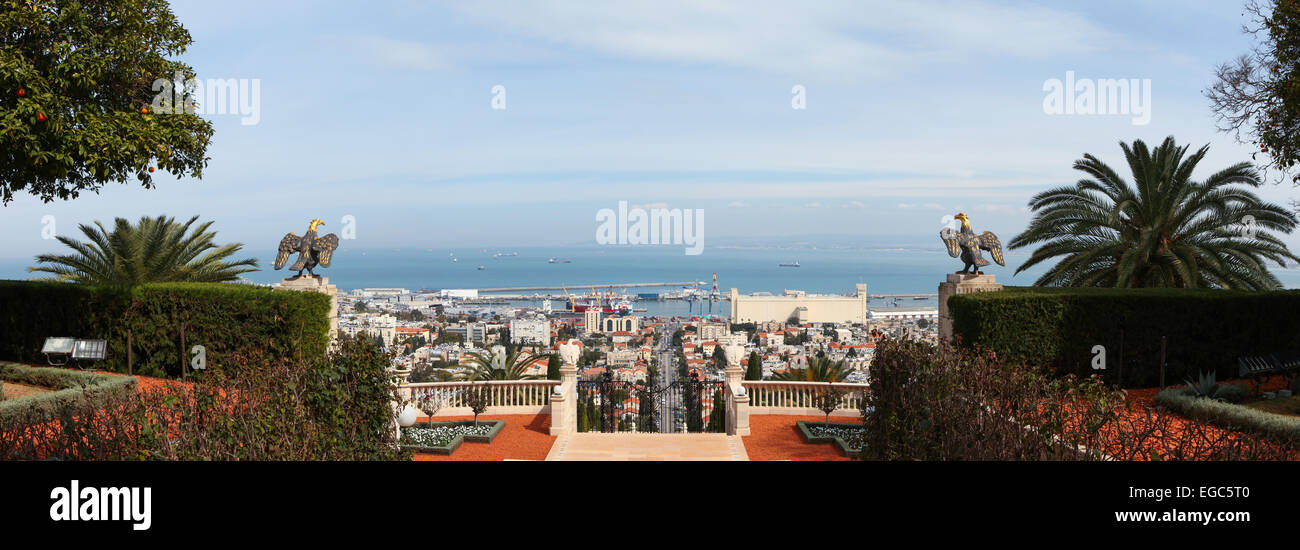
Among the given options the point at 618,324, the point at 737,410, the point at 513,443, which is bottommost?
the point at 513,443

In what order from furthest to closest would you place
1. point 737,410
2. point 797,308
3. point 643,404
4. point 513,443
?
point 797,308
point 643,404
point 737,410
point 513,443

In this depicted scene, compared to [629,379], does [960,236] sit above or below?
above

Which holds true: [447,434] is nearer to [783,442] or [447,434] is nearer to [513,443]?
[513,443]

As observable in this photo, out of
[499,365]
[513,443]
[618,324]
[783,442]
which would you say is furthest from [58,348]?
[618,324]

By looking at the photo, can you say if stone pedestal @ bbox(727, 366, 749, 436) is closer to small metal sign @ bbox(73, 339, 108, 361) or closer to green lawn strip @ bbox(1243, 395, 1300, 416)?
green lawn strip @ bbox(1243, 395, 1300, 416)

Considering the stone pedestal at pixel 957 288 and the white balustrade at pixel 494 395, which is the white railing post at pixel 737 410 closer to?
the white balustrade at pixel 494 395
